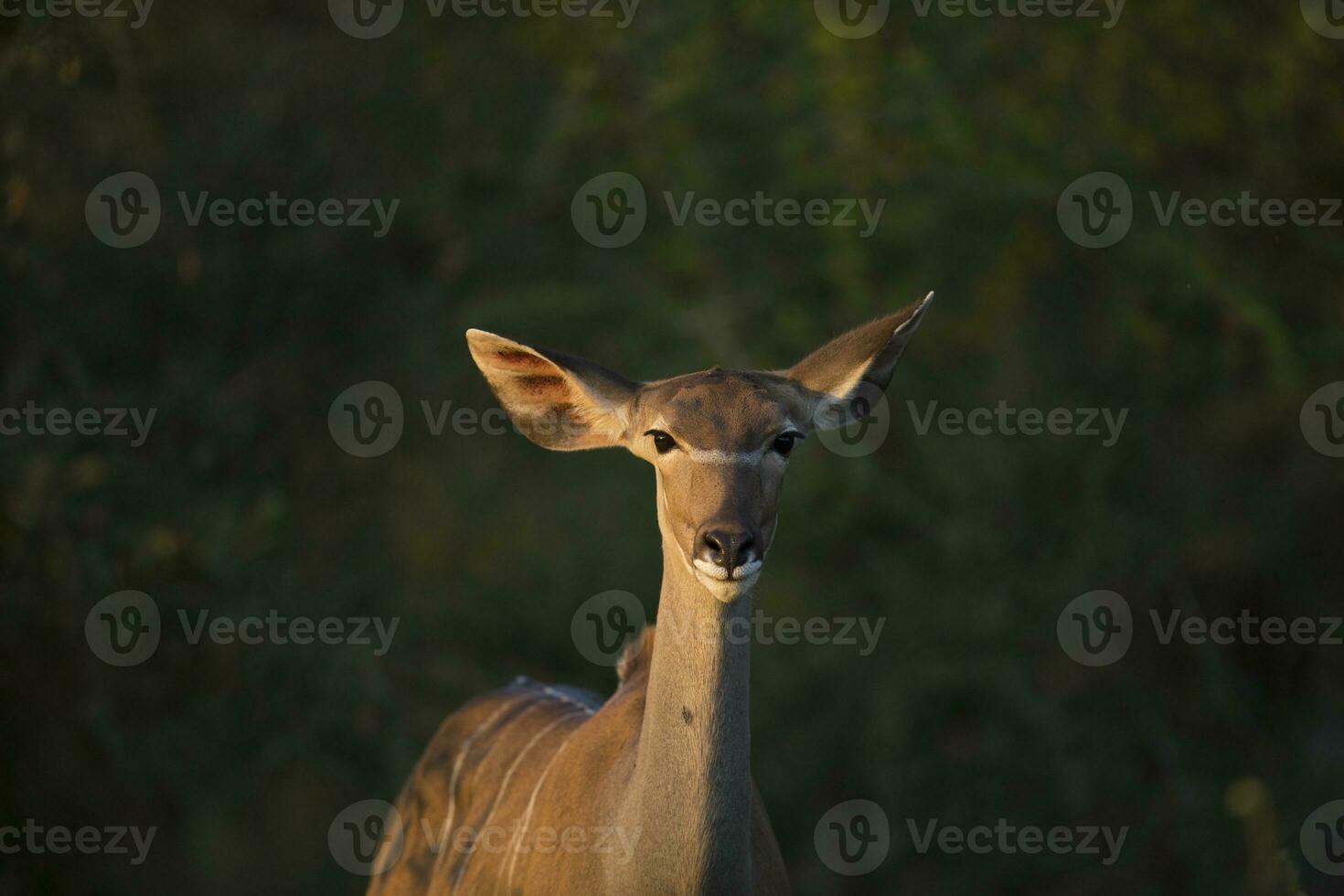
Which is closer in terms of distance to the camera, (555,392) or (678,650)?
(678,650)

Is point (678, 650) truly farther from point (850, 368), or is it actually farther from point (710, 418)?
point (850, 368)

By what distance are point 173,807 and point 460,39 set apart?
427 cm

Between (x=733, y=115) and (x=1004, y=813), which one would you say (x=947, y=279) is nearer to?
(x=733, y=115)

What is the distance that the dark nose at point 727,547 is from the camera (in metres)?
3.44

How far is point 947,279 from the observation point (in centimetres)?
908

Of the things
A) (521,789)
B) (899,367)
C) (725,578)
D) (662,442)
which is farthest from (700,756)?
(899,367)

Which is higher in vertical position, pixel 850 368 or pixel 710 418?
pixel 850 368

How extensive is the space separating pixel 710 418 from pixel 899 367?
17.4 ft

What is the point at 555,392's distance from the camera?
4.19m

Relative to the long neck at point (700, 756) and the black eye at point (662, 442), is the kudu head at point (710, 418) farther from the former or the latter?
the long neck at point (700, 756)

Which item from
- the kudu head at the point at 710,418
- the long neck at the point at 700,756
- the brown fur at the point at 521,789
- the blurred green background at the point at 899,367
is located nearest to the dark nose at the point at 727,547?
the kudu head at the point at 710,418

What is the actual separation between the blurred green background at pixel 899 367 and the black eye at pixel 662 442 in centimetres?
467

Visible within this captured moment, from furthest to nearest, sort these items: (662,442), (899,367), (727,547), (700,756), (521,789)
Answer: (899,367)
(521,789)
(662,442)
(700,756)
(727,547)

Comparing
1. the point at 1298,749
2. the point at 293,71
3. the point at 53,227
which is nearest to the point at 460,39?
the point at 293,71
